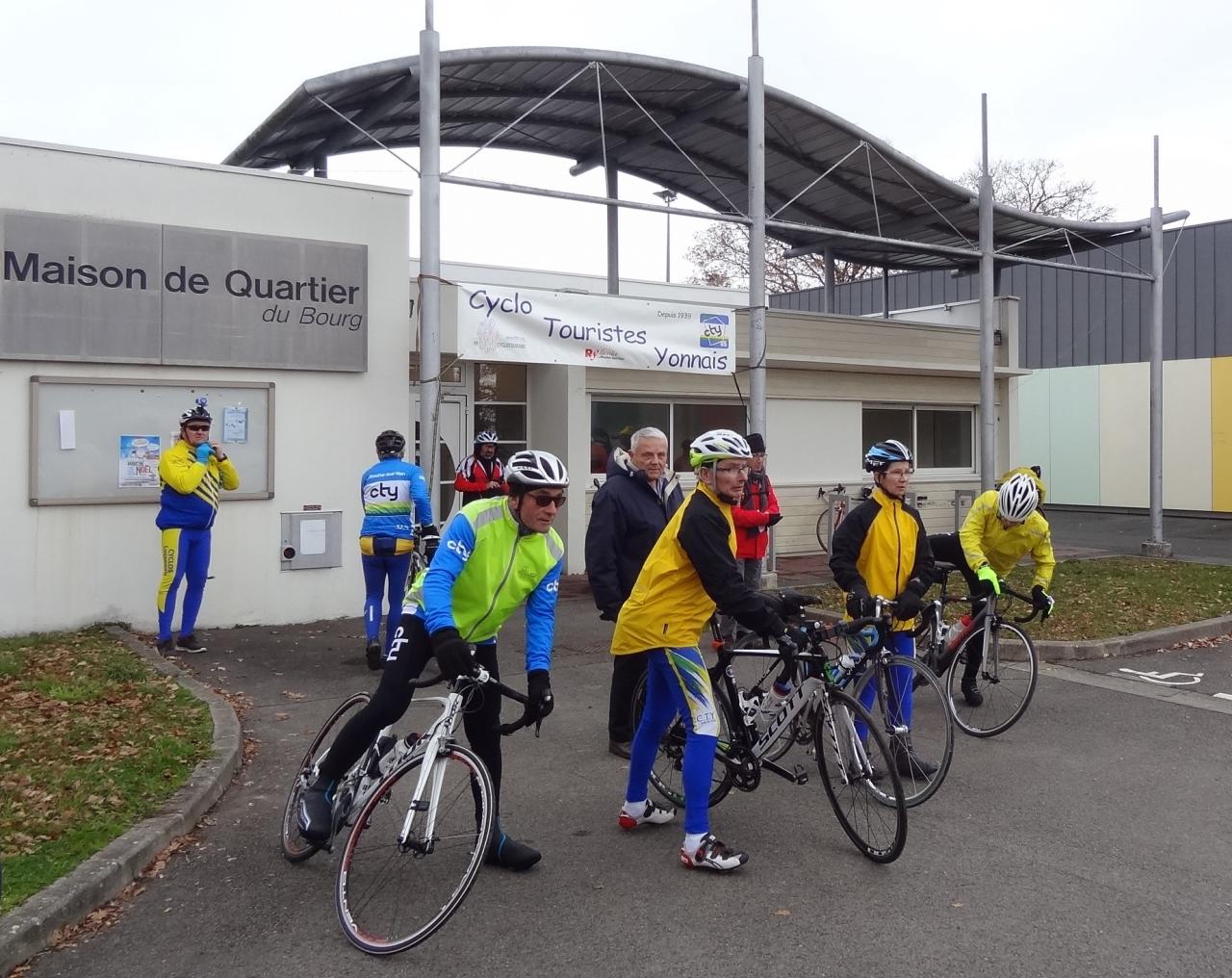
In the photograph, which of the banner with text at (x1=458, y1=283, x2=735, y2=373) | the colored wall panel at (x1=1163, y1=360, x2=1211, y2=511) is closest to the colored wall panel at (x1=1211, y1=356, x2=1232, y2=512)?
the colored wall panel at (x1=1163, y1=360, x2=1211, y2=511)

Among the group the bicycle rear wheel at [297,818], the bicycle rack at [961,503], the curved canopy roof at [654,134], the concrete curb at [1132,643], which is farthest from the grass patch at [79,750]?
the bicycle rack at [961,503]

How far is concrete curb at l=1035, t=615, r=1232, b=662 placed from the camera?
965 centimetres

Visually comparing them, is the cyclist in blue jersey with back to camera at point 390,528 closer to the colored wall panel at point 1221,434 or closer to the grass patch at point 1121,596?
the grass patch at point 1121,596

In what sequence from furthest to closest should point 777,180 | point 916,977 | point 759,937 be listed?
point 777,180
point 759,937
point 916,977

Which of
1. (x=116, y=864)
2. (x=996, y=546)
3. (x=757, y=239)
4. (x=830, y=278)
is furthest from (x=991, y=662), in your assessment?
(x=830, y=278)

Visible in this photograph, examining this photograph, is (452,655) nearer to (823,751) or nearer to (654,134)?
(823,751)

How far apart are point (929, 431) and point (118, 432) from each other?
1349 cm

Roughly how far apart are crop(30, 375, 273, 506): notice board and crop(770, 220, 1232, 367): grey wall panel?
17.9 metres

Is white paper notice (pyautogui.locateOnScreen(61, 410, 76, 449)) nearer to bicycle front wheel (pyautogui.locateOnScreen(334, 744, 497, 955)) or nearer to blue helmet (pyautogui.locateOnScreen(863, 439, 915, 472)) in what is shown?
bicycle front wheel (pyautogui.locateOnScreen(334, 744, 497, 955))

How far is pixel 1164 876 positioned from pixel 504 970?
2827 mm

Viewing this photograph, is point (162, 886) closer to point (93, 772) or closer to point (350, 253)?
point (93, 772)

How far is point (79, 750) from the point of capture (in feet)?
20.5

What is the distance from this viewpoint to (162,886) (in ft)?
15.5

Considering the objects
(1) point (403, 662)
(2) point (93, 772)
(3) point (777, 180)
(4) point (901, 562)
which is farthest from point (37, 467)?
(3) point (777, 180)
